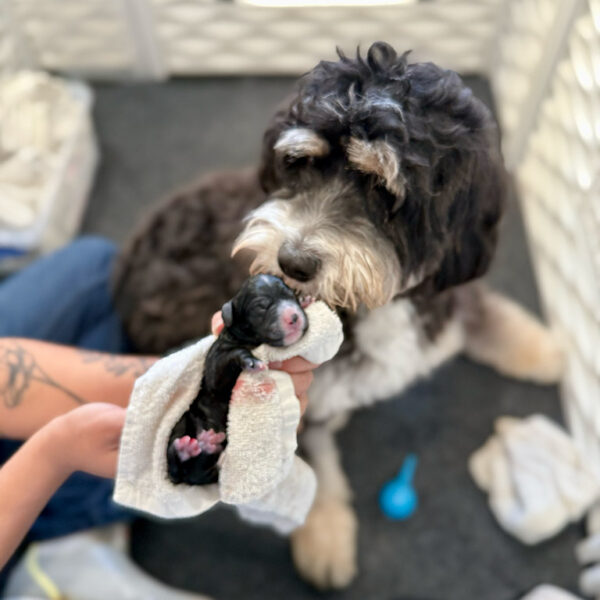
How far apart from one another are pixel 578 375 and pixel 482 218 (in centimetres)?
88

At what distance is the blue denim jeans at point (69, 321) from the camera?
151 cm

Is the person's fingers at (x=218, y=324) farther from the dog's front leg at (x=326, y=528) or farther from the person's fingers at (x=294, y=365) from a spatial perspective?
the dog's front leg at (x=326, y=528)

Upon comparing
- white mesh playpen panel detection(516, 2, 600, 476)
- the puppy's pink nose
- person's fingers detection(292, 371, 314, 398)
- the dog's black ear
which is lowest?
white mesh playpen panel detection(516, 2, 600, 476)

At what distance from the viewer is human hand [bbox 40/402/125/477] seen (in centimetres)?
92

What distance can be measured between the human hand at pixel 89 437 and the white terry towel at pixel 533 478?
47.1 inches

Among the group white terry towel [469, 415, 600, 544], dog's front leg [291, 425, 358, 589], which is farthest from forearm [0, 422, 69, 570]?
white terry towel [469, 415, 600, 544]

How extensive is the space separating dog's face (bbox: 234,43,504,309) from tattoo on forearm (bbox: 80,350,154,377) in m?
0.36

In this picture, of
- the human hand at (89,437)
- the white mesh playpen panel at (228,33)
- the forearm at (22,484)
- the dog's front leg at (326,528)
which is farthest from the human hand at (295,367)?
the white mesh playpen panel at (228,33)

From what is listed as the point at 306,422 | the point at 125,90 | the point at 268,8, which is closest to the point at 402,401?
the point at 306,422

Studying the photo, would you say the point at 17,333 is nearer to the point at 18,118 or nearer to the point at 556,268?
the point at 18,118

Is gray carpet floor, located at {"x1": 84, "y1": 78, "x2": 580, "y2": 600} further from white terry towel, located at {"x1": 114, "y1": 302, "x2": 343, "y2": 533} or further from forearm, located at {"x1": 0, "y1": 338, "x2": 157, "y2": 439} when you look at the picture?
white terry towel, located at {"x1": 114, "y1": 302, "x2": 343, "y2": 533}

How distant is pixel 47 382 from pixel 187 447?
55cm

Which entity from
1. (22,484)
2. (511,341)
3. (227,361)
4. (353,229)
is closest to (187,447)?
(227,361)

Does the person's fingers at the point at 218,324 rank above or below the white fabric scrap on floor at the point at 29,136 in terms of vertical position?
above
